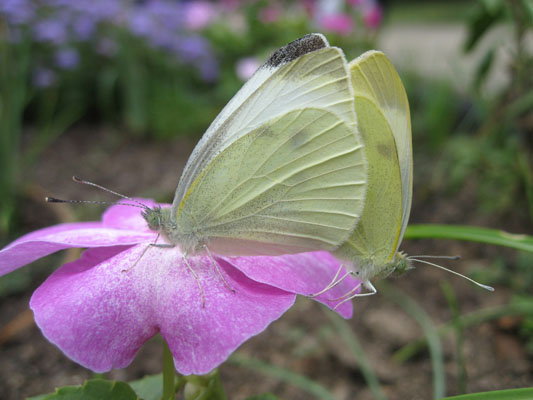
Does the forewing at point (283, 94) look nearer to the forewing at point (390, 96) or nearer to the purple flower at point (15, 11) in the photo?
the forewing at point (390, 96)

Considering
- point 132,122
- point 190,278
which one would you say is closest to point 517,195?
point 190,278

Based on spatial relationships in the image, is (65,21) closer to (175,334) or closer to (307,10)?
(307,10)

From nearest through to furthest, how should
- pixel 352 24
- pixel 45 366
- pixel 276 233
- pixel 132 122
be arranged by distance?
pixel 276 233 < pixel 45 366 < pixel 132 122 < pixel 352 24

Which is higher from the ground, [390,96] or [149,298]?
[390,96]

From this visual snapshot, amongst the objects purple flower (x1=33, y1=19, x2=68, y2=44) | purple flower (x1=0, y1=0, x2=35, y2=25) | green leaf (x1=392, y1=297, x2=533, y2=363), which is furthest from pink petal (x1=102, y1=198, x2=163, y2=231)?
purple flower (x1=33, y1=19, x2=68, y2=44)

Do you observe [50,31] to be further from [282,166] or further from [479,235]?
[479,235]

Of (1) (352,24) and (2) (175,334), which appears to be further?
(1) (352,24)

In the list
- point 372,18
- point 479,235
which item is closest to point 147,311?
point 479,235

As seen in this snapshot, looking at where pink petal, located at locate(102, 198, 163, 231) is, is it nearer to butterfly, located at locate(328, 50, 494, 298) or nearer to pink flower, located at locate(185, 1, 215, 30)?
butterfly, located at locate(328, 50, 494, 298)
